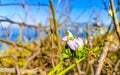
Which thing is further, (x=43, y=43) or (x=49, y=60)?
(x=43, y=43)

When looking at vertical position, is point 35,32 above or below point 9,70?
above

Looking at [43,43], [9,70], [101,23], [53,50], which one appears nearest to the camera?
[9,70]

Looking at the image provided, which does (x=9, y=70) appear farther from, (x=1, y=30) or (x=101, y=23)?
(x=101, y=23)

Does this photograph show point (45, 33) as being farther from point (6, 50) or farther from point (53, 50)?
point (53, 50)

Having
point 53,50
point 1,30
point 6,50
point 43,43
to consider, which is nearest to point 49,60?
point 53,50

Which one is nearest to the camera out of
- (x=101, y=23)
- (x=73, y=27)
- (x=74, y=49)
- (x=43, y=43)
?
(x=74, y=49)

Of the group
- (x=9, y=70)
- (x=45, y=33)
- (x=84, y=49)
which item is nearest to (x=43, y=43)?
(x=45, y=33)

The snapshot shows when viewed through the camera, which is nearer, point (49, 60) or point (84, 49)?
point (84, 49)

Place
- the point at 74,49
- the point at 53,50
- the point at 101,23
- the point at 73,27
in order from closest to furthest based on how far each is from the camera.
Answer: the point at 74,49 → the point at 53,50 → the point at 73,27 → the point at 101,23

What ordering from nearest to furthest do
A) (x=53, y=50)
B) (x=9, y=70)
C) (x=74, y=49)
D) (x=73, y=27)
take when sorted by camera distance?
(x=74, y=49), (x=9, y=70), (x=53, y=50), (x=73, y=27)
